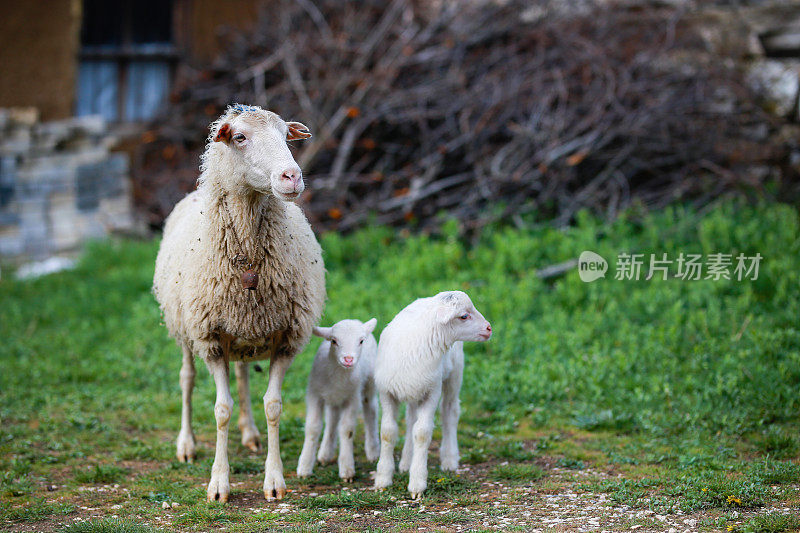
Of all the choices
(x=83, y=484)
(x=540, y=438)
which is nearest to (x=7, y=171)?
(x=83, y=484)

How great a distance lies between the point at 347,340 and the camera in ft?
17.1

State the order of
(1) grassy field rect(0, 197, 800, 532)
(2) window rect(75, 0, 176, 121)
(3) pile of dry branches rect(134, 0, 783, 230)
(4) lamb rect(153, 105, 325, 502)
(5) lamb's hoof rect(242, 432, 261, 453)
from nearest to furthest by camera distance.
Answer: (1) grassy field rect(0, 197, 800, 532), (4) lamb rect(153, 105, 325, 502), (5) lamb's hoof rect(242, 432, 261, 453), (3) pile of dry branches rect(134, 0, 783, 230), (2) window rect(75, 0, 176, 121)

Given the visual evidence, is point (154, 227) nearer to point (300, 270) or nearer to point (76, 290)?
point (76, 290)

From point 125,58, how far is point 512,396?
9.60 metres

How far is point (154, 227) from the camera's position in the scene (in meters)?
12.1

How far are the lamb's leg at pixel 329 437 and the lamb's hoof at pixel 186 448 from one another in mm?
874

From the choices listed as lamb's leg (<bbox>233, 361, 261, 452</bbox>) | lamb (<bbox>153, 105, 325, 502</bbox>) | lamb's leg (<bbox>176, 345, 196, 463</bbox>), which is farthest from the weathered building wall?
lamb (<bbox>153, 105, 325, 502</bbox>)

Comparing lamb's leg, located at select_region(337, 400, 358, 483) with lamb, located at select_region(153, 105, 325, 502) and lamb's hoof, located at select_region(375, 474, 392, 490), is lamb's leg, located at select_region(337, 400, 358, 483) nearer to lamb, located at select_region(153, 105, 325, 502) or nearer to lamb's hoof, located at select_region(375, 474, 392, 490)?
lamb's hoof, located at select_region(375, 474, 392, 490)

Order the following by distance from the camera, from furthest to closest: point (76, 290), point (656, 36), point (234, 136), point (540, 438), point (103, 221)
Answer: point (103, 221) → point (656, 36) → point (76, 290) → point (540, 438) → point (234, 136)

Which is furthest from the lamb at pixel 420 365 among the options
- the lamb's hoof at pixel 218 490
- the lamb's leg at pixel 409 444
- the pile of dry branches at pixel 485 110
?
the pile of dry branches at pixel 485 110

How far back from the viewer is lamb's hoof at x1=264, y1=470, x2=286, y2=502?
501 cm

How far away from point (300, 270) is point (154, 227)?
24.6 feet

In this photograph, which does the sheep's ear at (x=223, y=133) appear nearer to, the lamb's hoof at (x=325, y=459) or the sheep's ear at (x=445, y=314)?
the sheep's ear at (x=445, y=314)

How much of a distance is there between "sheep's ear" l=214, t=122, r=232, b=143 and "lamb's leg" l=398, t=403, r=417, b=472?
6.67 ft
